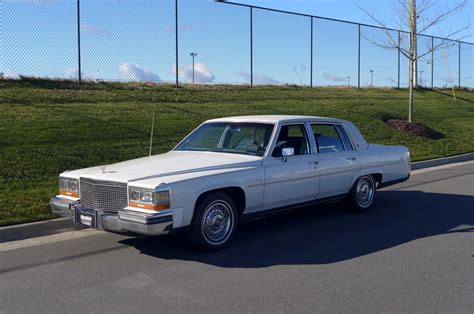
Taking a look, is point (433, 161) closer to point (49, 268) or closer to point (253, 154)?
point (253, 154)

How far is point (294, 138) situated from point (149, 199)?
257cm

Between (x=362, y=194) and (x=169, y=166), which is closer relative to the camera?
(x=169, y=166)

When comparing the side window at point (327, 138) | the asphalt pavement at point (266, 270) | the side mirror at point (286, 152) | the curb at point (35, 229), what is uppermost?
the side window at point (327, 138)

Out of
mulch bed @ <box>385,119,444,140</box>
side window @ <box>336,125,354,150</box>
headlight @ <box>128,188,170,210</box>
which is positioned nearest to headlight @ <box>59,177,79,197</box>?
headlight @ <box>128,188,170,210</box>

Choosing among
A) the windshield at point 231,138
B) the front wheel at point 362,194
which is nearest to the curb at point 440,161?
the front wheel at point 362,194

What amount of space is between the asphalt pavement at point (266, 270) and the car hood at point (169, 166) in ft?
2.93

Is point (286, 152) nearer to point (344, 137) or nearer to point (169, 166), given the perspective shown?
point (169, 166)

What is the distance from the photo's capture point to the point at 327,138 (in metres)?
8.01

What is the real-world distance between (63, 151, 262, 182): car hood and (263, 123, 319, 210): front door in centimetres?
28

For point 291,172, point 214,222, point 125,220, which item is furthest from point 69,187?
point 291,172

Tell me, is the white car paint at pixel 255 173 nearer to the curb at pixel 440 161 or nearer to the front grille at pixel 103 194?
the front grille at pixel 103 194

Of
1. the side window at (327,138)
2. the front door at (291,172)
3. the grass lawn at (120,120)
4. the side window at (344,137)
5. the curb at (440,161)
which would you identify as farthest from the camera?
the curb at (440,161)

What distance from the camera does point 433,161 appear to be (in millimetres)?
14789

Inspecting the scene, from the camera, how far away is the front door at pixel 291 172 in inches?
265
